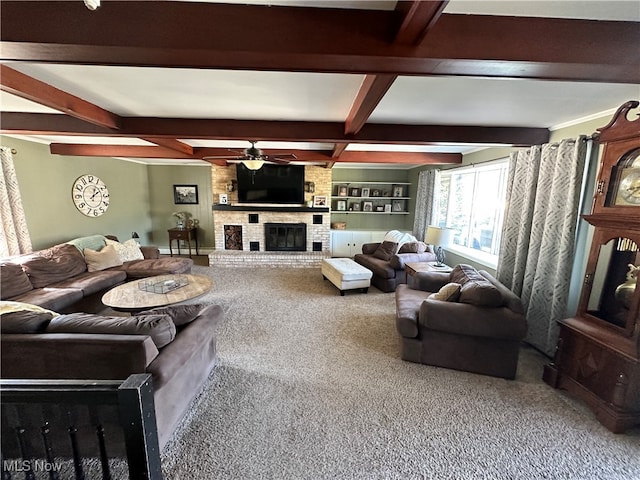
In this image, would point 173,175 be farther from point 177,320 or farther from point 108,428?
point 108,428

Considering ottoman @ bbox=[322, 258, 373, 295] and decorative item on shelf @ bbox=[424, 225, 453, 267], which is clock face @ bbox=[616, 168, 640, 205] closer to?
decorative item on shelf @ bbox=[424, 225, 453, 267]

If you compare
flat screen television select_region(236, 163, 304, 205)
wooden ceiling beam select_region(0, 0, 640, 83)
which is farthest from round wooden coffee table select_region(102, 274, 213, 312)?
flat screen television select_region(236, 163, 304, 205)

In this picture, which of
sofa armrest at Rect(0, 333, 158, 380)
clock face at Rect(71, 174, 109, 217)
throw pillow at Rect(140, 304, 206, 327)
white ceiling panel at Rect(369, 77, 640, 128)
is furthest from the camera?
clock face at Rect(71, 174, 109, 217)

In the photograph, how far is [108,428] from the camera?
1.64 meters

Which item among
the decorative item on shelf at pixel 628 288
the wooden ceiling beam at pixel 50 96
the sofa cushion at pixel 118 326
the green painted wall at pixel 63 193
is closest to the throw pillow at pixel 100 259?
the green painted wall at pixel 63 193

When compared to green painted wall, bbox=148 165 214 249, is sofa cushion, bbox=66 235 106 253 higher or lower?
lower

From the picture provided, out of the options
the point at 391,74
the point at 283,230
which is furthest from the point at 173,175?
the point at 391,74

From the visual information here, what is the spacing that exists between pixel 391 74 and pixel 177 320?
2.24m

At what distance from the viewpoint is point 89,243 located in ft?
14.8

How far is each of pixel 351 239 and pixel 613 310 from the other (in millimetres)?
4811

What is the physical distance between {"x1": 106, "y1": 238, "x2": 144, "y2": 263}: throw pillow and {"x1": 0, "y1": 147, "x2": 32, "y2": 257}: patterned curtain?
1076 millimetres
